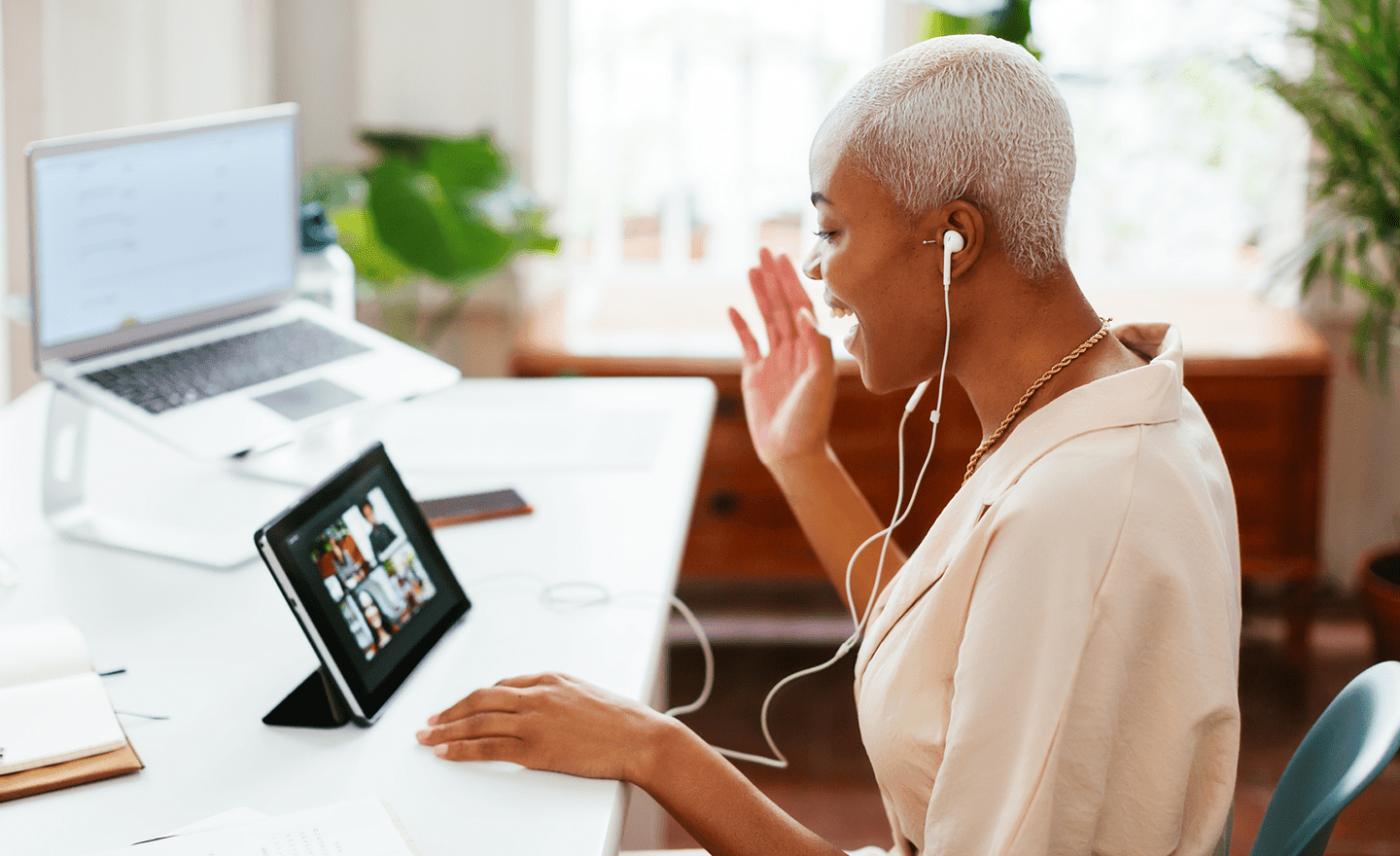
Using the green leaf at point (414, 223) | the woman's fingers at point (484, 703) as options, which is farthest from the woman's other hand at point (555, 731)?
the green leaf at point (414, 223)

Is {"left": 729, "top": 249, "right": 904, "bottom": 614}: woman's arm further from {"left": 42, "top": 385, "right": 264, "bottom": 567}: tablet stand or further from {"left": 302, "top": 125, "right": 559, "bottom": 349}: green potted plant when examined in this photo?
{"left": 302, "top": 125, "right": 559, "bottom": 349}: green potted plant

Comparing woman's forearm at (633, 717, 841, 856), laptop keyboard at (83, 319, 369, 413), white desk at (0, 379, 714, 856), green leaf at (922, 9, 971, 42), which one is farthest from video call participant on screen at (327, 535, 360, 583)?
green leaf at (922, 9, 971, 42)

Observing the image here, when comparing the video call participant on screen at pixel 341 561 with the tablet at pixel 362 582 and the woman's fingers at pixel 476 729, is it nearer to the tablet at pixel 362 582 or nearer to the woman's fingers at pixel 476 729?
the tablet at pixel 362 582

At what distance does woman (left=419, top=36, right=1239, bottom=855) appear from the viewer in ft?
2.88

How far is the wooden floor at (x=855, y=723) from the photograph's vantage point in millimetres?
2318

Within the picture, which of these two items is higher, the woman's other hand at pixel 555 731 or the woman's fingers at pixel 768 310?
the woman's fingers at pixel 768 310

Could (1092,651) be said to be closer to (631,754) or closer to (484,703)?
(631,754)

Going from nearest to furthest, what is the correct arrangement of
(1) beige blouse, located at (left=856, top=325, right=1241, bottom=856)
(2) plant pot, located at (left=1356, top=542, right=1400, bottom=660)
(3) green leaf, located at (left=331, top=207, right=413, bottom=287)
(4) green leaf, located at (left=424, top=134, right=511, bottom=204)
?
(1) beige blouse, located at (left=856, top=325, right=1241, bottom=856) → (2) plant pot, located at (left=1356, top=542, right=1400, bottom=660) → (3) green leaf, located at (left=331, top=207, right=413, bottom=287) → (4) green leaf, located at (left=424, top=134, right=511, bottom=204)

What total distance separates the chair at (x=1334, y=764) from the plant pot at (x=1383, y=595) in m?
1.70

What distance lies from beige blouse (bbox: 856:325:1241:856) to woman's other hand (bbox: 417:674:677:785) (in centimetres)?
25

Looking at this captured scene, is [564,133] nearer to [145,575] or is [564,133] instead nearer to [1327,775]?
[145,575]

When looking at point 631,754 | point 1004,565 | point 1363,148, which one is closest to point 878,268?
point 1004,565

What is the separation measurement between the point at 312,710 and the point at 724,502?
1575 mm

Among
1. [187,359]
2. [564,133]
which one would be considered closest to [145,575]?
[187,359]
